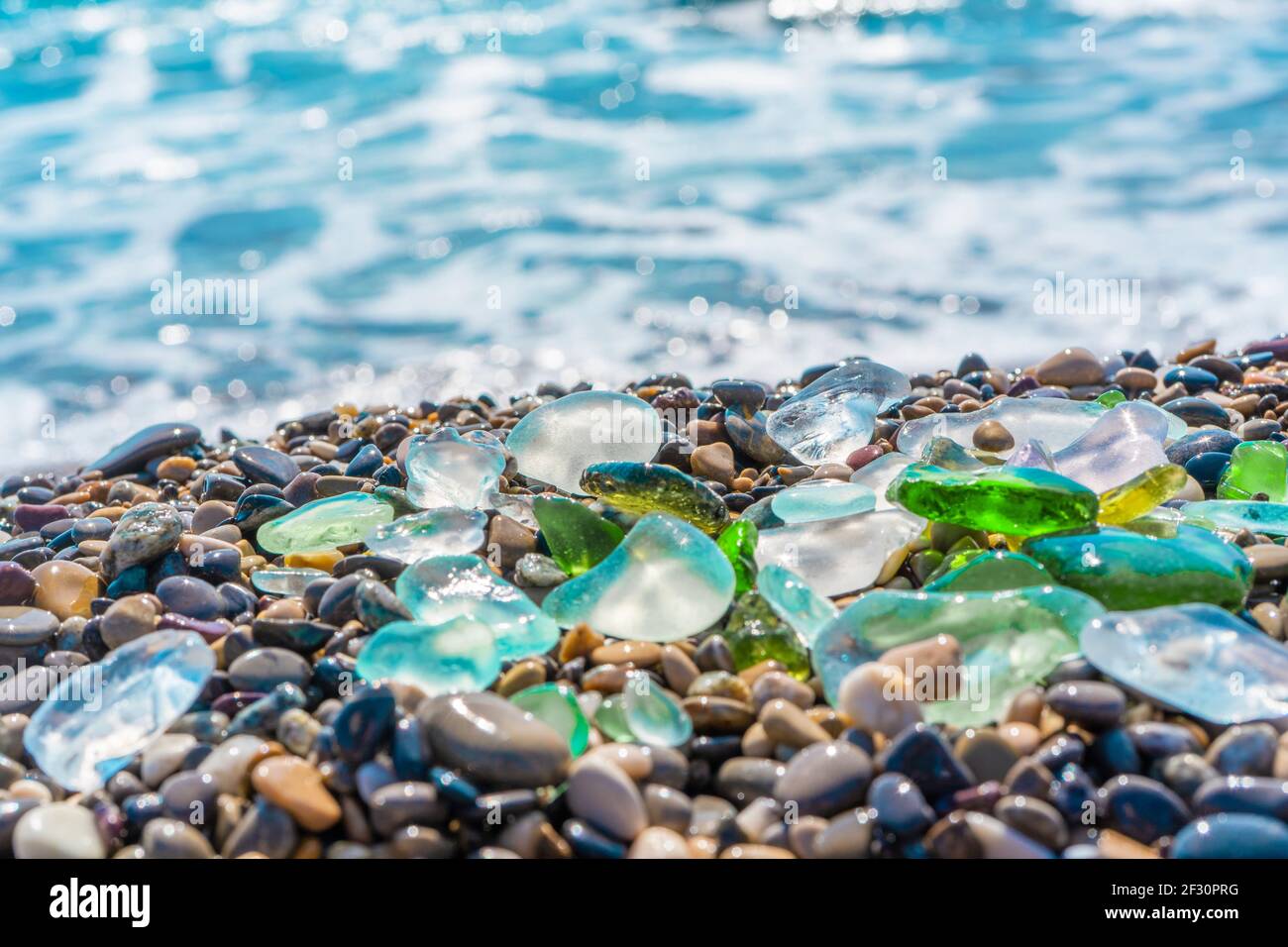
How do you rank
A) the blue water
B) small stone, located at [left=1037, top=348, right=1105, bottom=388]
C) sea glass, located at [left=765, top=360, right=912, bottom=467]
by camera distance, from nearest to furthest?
sea glass, located at [left=765, top=360, right=912, bottom=467]
small stone, located at [left=1037, top=348, right=1105, bottom=388]
the blue water

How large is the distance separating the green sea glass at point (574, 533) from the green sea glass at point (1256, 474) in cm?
136

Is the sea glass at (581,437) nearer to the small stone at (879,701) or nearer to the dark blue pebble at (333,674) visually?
the dark blue pebble at (333,674)

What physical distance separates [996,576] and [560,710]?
0.82 meters

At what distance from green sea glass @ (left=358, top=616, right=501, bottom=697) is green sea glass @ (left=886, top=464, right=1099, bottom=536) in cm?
91

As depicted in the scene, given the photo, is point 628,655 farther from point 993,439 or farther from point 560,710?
point 993,439

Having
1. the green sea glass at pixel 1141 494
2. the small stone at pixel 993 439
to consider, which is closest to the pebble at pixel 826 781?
the green sea glass at pixel 1141 494

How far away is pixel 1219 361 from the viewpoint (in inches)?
129

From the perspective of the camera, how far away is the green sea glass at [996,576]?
6.56 ft

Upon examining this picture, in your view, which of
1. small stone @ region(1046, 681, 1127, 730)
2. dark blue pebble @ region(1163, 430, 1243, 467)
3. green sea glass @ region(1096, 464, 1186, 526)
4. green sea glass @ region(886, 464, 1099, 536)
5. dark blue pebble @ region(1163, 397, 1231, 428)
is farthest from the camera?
dark blue pebble @ region(1163, 397, 1231, 428)

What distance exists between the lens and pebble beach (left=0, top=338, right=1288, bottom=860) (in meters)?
1.60

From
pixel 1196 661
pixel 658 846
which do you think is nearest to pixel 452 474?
pixel 658 846

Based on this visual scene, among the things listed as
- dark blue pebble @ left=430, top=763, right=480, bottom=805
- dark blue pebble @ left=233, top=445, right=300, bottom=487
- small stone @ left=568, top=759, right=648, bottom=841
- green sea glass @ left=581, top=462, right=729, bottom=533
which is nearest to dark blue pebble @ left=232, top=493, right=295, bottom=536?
dark blue pebble @ left=233, top=445, right=300, bottom=487

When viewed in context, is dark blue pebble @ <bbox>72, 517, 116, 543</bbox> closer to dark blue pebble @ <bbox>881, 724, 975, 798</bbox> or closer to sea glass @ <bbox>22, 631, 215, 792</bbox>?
sea glass @ <bbox>22, 631, 215, 792</bbox>
